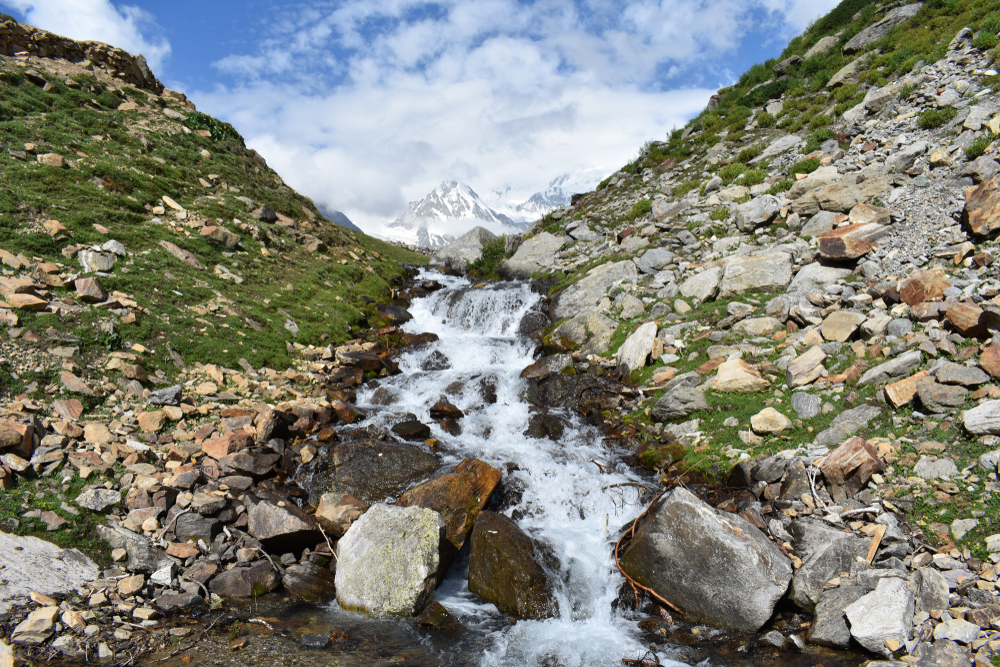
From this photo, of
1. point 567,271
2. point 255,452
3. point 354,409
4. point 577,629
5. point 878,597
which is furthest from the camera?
point 567,271

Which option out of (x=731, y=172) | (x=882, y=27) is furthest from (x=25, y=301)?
(x=882, y=27)

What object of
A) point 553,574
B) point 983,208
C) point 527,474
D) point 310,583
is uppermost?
point 983,208

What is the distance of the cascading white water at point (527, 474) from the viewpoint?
8.66 m

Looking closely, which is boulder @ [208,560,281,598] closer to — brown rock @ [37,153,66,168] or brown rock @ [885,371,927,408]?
brown rock @ [885,371,927,408]

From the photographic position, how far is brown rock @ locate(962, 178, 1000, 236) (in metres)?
12.2

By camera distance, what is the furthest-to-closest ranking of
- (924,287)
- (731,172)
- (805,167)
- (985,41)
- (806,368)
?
(731,172) → (805,167) → (985,41) → (806,368) → (924,287)

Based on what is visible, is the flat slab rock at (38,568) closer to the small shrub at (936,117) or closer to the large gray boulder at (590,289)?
the large gray boulder at (590,289)

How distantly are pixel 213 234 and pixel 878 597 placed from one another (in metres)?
27.5

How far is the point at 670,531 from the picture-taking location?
9.27 meters

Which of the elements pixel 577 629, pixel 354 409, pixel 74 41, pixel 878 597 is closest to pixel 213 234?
pixel 354 409

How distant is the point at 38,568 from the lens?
7695 mm

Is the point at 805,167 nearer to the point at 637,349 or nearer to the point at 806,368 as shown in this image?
the point at 637,349

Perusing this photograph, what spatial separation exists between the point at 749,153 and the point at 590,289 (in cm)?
1505

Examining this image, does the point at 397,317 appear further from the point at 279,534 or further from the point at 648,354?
the point at 279,534
